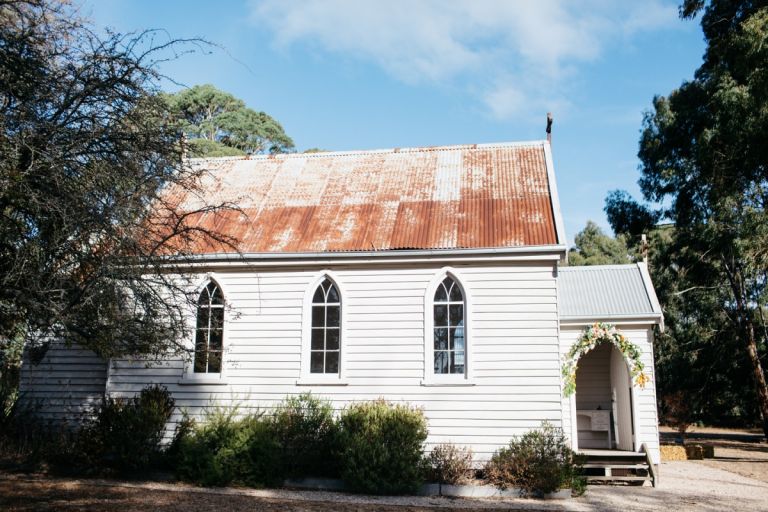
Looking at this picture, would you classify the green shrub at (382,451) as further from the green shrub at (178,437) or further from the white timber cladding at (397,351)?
the green shrub at (178,437)

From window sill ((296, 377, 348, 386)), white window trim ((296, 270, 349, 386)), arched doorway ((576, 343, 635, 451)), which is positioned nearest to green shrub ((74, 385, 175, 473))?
Result: window sill ((296, 377, 348, 386))

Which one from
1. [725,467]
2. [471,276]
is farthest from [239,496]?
[725,467]

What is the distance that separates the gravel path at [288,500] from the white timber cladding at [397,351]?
1946mm

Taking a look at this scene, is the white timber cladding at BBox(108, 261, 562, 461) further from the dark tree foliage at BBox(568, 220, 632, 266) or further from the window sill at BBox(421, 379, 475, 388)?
the dark tree foliage at BBox(568, 220, 632, 266)

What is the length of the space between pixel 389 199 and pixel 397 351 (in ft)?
13.9

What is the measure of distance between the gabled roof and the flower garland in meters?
3.66

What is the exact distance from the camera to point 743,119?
20047mm

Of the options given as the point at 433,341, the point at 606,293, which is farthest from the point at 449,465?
the point at 606,293

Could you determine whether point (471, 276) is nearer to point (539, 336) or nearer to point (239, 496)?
point (539, 336)

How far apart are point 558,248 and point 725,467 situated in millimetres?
10245

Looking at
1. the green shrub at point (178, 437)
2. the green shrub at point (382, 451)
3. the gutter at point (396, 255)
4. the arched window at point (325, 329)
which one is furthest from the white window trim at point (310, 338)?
the green shrub at point (178, 437)

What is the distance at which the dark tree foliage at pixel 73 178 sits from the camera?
7.95 meters

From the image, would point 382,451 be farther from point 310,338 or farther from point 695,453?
point 695,453

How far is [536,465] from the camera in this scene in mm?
12836
